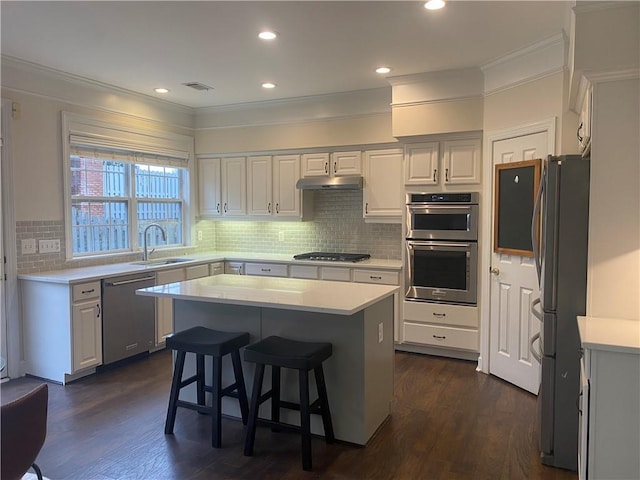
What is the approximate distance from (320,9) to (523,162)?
6.42ft

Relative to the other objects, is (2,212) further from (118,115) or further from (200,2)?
(200,2)

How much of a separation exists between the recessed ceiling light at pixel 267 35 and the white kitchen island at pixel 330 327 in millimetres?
1806

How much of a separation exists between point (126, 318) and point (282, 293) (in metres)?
2.02

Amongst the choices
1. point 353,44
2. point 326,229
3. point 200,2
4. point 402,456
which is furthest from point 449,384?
point 200,2

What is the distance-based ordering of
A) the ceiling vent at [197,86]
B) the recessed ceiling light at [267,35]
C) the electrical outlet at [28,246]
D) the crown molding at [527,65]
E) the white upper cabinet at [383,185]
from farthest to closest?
1. the white upper cabinet at [383,185]
2. the ceiling vent at [197,86]
3. the electrical outlet at [28,246]
4. the crown molding at [527,65]
5. the recessed ceiling light at [267,35]

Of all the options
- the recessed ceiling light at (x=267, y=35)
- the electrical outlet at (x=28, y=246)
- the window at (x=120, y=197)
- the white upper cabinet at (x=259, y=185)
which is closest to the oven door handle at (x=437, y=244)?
the white upper cabinet at (x=259, y=185)

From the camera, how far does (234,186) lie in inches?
233

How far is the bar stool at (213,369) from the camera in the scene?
2934 millimetres

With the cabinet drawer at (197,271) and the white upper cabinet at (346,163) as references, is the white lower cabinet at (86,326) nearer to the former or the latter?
the cabinet drawer at (197,271)

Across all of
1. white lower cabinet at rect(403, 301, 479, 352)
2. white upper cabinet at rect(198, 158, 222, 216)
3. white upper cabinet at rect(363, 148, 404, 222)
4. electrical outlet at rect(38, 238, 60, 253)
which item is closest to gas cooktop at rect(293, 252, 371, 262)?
white upper cabinet at rect(363, 148, 404, 222)

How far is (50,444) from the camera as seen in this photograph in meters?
2.95

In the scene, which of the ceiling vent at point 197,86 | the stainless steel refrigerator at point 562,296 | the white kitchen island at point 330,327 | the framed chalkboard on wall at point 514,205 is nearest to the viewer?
the stainless steel refrigerator at point 562,296

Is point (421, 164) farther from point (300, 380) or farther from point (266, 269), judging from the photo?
point (300, 380)

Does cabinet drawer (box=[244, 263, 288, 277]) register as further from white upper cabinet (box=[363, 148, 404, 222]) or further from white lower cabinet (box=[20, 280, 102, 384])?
white lower cabinet (box=[20, 280, 102, 384])
